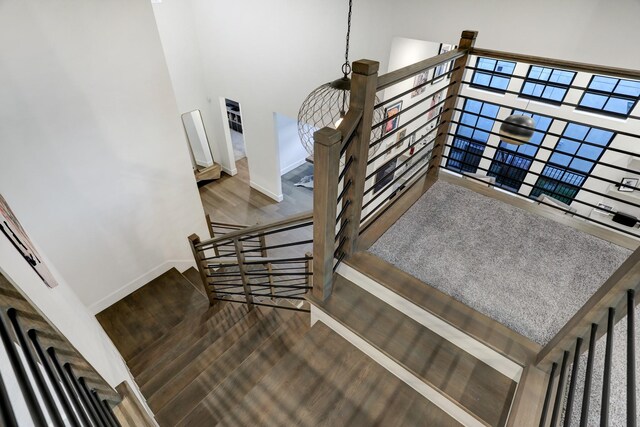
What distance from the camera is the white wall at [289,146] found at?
7.53 m

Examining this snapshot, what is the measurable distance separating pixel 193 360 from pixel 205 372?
0.37 meters

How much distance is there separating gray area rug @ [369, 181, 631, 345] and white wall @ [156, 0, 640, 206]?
1.59 meters

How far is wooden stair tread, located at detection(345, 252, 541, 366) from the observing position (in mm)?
1538

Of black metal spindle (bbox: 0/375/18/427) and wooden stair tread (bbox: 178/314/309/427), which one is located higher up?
black metal spindle (bbox: 0/375/18/427)

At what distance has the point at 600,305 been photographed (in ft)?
3.72

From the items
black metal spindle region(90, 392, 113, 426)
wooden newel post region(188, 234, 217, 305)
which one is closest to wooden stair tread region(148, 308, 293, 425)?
wooden newel post region(188, 234, 217, 305)

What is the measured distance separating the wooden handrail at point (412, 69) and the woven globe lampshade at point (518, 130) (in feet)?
3.36

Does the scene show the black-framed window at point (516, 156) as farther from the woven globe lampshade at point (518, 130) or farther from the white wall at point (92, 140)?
the white wall at point (92, 140)

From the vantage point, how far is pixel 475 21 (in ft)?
10.0

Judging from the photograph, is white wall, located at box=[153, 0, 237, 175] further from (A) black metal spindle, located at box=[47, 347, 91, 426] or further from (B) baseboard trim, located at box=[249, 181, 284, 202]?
(A) black metal spindle, located at box=[47, 347, 91, 426]

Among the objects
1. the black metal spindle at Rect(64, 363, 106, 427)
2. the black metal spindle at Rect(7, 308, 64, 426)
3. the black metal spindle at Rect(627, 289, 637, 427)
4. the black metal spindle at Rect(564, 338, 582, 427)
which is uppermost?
the black metal spindle at Rect(7, 308, 64, 426)

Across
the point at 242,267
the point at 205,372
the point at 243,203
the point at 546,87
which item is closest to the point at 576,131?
the point at 546,87

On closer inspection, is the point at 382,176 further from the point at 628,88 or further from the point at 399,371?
the point at 628,88

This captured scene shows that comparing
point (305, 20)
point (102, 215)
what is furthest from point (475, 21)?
point (102, 215)
